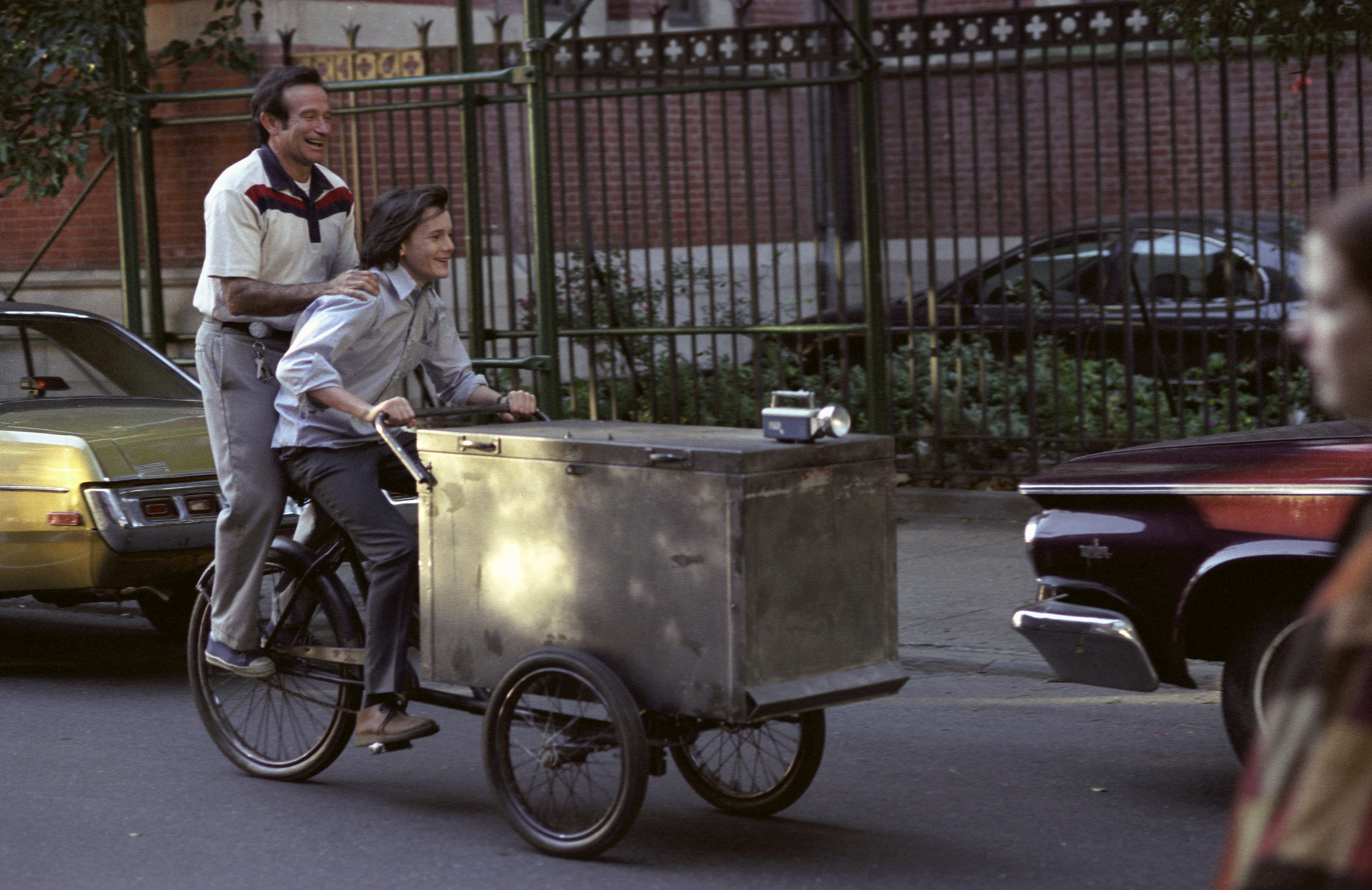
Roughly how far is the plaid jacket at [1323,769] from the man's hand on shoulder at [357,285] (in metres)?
3.84

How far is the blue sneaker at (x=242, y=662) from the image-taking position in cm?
546

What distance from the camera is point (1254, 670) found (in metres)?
4.88

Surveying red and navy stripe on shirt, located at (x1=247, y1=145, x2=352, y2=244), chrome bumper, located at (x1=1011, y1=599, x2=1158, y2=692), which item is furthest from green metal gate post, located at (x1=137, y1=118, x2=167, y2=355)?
chrome bumper, located at (x1=1011, y1=599, x2=1158, y2=692)

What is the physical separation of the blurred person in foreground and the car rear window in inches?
271

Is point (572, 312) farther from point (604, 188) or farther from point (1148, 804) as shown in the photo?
point (1148, 804)

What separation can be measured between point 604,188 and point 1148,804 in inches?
247

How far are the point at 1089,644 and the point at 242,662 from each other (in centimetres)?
257

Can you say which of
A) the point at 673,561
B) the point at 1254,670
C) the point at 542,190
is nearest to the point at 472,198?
the point at 542,190

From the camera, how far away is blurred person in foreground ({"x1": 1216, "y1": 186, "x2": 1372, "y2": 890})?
1611mm

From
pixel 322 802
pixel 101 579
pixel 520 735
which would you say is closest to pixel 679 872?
pixel 520 735

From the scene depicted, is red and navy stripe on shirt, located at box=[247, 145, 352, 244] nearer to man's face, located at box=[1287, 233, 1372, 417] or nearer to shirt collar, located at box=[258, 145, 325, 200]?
shirt collar, located at box=[258, 145, 325, 200]

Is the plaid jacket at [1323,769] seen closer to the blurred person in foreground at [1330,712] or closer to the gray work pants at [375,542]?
the blurred person in foreground at [1330,712]

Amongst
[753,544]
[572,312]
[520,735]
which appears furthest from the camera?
[572,312]

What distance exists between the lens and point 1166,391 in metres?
10.2
